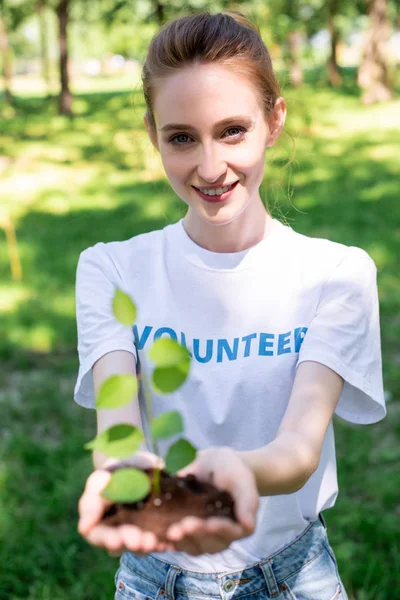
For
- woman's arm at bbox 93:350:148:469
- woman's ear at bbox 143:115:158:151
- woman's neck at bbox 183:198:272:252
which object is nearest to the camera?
woman's arm at bbox 93:350:148:469

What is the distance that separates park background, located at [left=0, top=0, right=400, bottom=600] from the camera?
264 centimetres

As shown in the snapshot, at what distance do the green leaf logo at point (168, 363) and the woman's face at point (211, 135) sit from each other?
22.8 inches

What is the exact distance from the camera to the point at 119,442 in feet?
3.27

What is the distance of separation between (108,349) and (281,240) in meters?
0.48

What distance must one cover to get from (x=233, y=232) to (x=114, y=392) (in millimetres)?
739

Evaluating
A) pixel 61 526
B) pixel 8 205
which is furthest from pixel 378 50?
pixel 61 526

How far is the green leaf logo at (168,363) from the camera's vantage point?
97cm

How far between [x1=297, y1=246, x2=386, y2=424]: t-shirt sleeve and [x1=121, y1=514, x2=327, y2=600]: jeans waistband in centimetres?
34

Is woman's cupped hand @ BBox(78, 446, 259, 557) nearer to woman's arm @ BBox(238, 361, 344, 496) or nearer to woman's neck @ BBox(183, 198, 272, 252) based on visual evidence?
woman's arm @ BBox(238, 361, 344, 496)

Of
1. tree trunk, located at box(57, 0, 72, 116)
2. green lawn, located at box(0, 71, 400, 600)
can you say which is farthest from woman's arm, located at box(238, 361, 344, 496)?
tree trunk, located at box(57, 0, 72, 116)

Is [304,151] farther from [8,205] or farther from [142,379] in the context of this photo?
[142,379]

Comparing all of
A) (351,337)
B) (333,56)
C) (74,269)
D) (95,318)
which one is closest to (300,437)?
(351,337)

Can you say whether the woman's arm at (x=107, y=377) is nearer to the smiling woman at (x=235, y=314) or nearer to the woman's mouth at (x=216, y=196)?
the smiling woman at (x=235, y=314)

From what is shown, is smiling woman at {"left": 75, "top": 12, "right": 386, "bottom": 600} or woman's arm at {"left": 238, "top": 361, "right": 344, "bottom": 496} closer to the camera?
woman's arm at {"left": 238, "top": 361, "right": 344, "bottom": 496}
